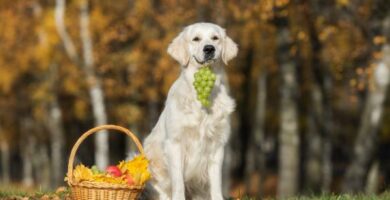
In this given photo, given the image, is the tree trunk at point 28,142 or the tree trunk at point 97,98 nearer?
the tree trunk at point 97,98

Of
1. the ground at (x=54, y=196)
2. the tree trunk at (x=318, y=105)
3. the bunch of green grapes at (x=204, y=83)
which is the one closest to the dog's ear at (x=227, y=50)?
the bunch of green grapes at (x=204, y=83)

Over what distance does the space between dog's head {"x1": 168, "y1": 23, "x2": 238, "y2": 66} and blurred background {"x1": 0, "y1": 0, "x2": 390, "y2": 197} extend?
3.49m

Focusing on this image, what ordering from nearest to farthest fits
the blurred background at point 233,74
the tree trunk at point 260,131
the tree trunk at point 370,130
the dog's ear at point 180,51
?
the dog's ear at point 180,51, the tree trunk at point 370,130, the blurred background at point 233,74, the tree trunk at point 260,131

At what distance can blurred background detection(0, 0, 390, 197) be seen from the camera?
51.5 feet

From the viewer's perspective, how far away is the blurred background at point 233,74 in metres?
15.7

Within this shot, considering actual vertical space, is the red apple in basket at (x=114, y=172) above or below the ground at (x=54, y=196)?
above

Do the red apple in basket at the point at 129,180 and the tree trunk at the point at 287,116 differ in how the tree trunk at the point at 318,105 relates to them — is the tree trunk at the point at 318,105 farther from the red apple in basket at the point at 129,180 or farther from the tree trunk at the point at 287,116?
the red apple in basket at the point at 129,180

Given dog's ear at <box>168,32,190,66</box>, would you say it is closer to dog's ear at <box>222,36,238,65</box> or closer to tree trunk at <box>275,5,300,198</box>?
dog's ear at <box>222,36,238,65</box>

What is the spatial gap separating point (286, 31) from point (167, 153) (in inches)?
389

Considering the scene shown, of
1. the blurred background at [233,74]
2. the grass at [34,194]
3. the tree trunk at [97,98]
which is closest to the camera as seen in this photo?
the grass at [34,194]

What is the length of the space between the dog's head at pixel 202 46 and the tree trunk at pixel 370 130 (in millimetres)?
6417

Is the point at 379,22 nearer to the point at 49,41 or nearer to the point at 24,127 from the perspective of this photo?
the point at 49,41

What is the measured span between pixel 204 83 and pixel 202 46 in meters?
0.43

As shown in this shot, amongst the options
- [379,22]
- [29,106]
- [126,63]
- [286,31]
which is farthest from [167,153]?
[29,106]
